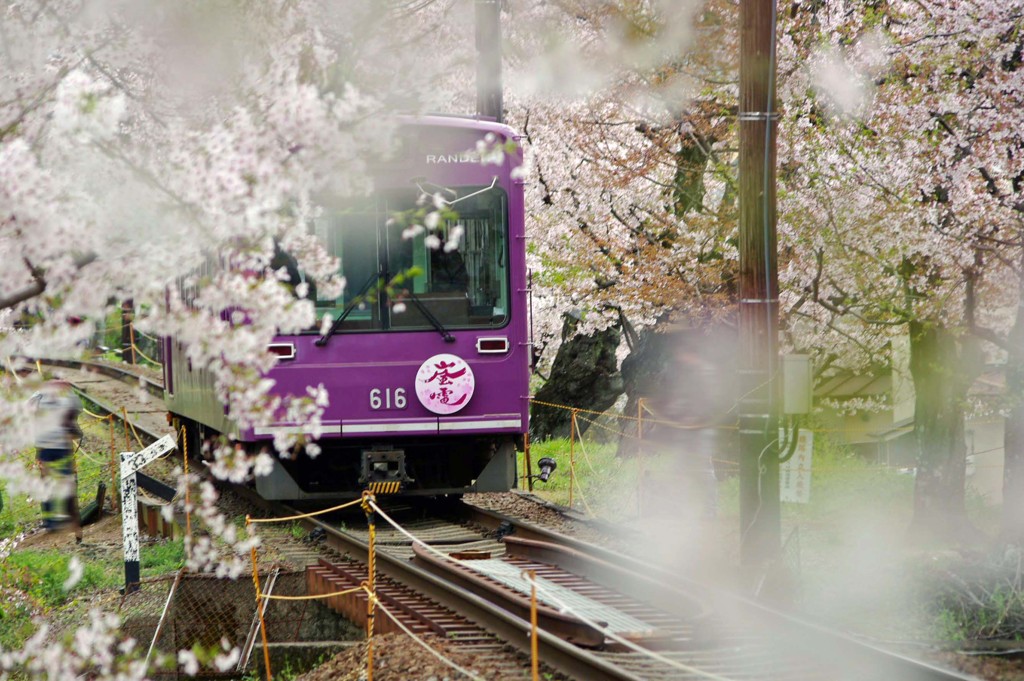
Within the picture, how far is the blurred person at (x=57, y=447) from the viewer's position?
4.54 m

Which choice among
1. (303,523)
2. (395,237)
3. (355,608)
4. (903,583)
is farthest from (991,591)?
(303,523)

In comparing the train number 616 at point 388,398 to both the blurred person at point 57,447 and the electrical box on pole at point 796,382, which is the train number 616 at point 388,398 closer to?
the blurred person at point 57,447

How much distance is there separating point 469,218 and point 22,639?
15.1 ft

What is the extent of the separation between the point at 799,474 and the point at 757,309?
7.67ft

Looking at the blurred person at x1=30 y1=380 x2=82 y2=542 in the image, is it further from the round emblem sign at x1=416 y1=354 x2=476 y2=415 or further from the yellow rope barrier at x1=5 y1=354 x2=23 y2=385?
the round emblem sign at x1=416 y1=354 x2=476 y2=415

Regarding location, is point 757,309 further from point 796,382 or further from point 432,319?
point 432,319

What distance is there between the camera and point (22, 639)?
8.47m

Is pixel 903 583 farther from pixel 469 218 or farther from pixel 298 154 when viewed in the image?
pixel 298 154

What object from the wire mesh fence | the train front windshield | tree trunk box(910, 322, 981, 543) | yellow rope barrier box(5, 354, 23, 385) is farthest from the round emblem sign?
yellow rope barrier box(5, 354, 23, 385)

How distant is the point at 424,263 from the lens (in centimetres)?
1034

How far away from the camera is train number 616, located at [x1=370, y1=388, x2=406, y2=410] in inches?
411

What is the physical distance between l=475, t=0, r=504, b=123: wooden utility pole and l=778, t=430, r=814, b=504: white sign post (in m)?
4.99

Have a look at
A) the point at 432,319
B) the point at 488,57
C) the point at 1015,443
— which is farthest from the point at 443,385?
the point at 1015,443

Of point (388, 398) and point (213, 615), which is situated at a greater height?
point (388, 398)
